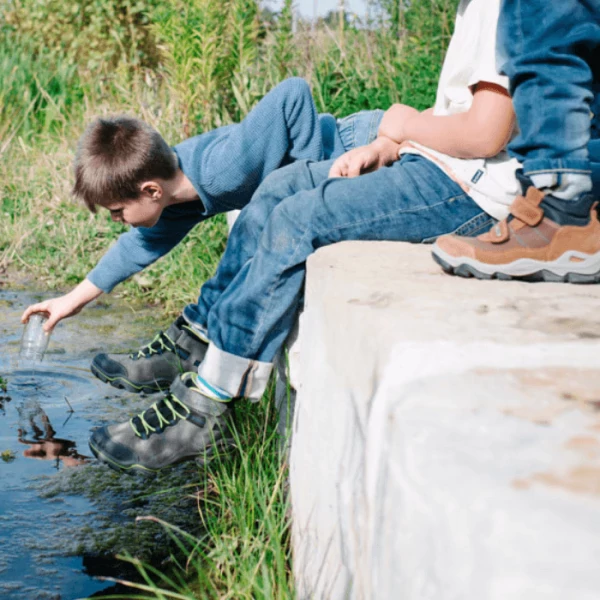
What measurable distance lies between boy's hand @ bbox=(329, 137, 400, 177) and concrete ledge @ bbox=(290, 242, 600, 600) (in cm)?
74

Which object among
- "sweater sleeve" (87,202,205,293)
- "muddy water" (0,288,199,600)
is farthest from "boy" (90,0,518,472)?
"sweater sleeve" (87,202,205,293)

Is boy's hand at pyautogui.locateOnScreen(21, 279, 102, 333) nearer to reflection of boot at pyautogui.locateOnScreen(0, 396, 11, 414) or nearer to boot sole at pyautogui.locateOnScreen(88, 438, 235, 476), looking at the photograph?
reflection of boot at pyautogui.locateOnScreen(0, 396, 11, 414)

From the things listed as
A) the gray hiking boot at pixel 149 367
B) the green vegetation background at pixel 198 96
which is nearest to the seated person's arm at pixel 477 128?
the gray hiking boot at pixel 149 367

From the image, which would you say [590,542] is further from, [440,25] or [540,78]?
[440,25]

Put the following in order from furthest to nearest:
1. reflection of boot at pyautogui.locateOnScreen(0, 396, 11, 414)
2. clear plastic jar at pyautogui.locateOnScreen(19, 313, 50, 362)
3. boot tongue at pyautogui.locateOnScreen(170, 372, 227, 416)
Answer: clear plastic jar at pyautogui.locateOnScreen(19, 313, 50, 362), reflection of boot at pyautogui.locateOnScreen(0, 396, 11, 414), boot tongue at pyautogui.locateOnScreen(170, 372, 227, 416)

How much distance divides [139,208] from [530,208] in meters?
1.53

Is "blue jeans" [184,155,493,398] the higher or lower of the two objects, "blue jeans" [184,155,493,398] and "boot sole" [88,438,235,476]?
the higher

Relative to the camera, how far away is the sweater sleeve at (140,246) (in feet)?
10.3

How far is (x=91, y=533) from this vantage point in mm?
2170

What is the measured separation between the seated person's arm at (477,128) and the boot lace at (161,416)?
39.8 inches

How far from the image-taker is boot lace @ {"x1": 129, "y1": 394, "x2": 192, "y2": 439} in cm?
230

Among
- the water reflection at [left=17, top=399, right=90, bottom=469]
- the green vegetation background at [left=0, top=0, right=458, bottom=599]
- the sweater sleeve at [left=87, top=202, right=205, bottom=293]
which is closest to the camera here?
the water reflection at [left=17, top=399, right=90, bottom=469]

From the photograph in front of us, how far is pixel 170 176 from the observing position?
2.95 metres

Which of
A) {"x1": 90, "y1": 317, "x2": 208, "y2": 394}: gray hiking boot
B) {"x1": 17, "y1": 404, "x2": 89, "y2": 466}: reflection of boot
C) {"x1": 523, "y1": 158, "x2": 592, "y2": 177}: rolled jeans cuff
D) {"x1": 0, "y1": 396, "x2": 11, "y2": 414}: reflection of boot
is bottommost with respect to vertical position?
{"x1": 0, "y1": 396, "x2": 11, "y2": 414}: reflection of boot
